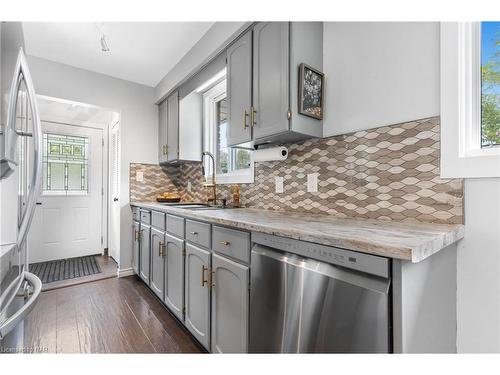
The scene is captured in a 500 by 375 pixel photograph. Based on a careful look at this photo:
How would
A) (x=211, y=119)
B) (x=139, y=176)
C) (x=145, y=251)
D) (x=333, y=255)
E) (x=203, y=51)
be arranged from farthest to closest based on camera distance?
1. (x=139, y=176)
2. (x=211, y=119)
3. (x=145, y=251)
4. (x=203, y=51)
5. (x=333, y=255)

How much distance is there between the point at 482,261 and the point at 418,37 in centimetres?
109

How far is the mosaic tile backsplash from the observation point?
1.15 meters

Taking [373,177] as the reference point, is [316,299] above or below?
below

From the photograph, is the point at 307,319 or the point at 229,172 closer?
the point at 307,319

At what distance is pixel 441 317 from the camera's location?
0.98 metres

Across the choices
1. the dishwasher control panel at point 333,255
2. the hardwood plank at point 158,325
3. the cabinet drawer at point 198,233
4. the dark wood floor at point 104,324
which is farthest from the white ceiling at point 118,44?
the hardwood plank at point 158,325

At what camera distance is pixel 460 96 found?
109cm

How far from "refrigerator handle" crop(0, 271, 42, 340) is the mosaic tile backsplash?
1.43 m

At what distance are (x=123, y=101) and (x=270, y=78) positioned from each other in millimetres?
2438

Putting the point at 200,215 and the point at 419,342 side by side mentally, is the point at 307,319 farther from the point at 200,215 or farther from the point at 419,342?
the point at 200,215

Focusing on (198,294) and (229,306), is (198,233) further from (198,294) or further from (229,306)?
(229,306)

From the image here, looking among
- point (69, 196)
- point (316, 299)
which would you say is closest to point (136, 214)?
point (69, 196)
